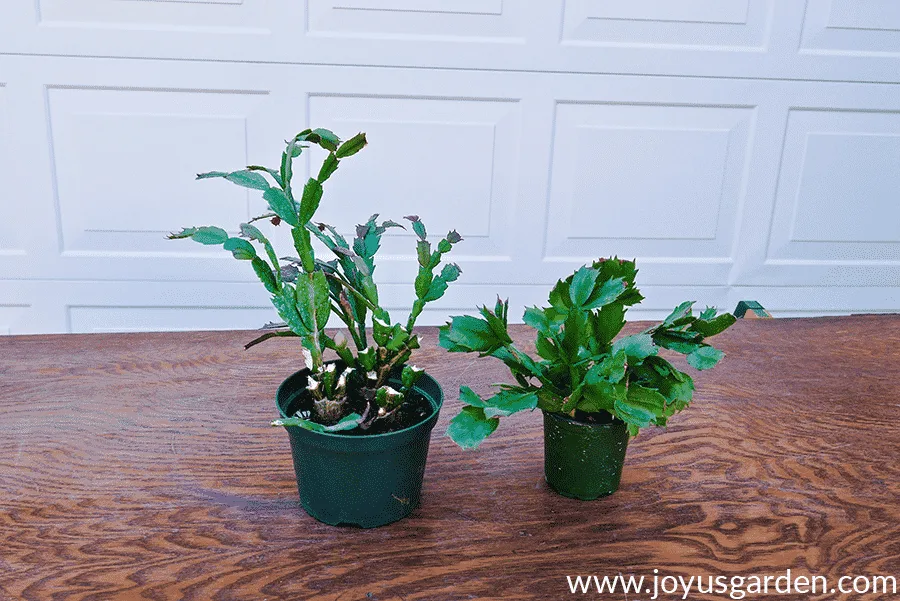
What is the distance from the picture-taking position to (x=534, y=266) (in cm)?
225

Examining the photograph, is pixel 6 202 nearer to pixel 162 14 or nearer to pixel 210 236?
pixel 162 14

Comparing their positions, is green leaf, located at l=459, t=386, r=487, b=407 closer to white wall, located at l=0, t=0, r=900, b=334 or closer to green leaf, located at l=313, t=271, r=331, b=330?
green leaf, located at l=313, t=271, r=331, b=330

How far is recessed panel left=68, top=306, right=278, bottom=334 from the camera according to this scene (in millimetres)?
2170

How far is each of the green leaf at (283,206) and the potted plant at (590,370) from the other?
0.54ft

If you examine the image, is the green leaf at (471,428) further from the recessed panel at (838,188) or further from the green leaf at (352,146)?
the recessed panel at (838,188)

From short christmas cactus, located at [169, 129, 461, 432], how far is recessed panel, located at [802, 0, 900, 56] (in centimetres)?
188

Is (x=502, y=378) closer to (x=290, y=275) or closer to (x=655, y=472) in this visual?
(x=655, y=472)

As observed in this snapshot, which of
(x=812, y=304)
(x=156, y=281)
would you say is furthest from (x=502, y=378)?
(x=812, y=304)

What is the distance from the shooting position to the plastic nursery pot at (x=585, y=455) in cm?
71

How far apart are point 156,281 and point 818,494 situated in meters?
1.81

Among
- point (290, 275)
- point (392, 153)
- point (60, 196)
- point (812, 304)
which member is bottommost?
point (812, 304)

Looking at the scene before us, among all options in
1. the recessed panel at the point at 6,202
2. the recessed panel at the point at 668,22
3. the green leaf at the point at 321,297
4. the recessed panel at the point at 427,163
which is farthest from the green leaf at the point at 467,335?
the recessed panel at the point at 6,202

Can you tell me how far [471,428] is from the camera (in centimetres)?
65

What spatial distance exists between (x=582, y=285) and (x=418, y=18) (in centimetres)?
155
